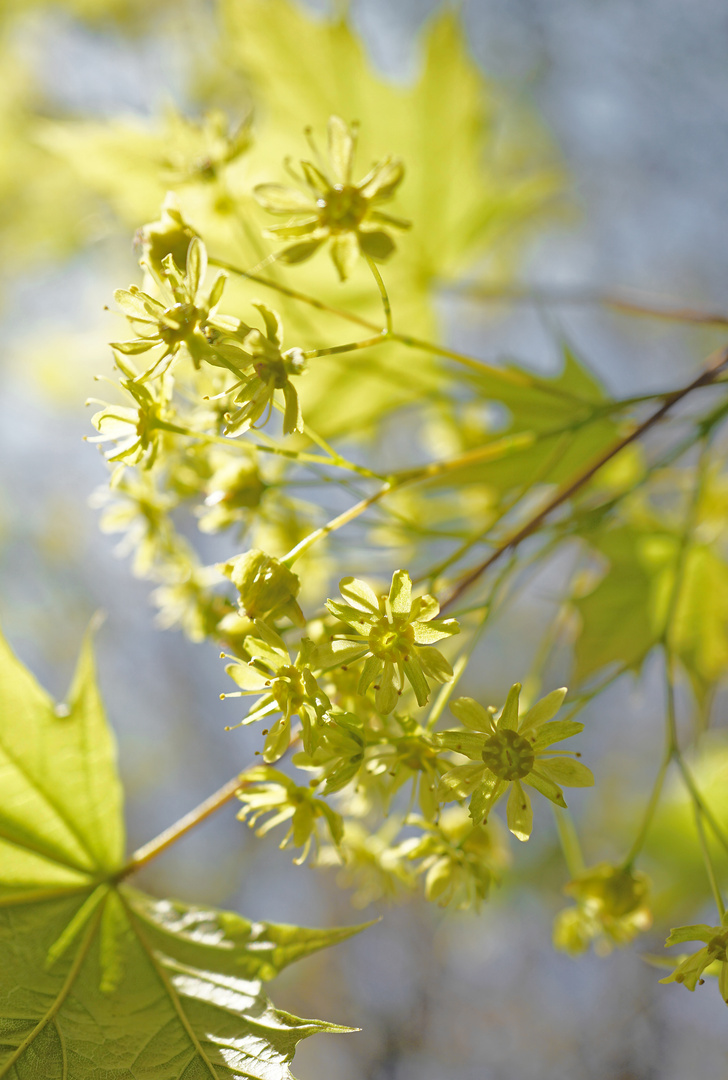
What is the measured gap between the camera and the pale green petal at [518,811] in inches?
28.2

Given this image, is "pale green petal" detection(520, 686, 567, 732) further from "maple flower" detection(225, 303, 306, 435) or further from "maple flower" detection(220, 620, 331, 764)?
"maple flower" detection(225, 303, 306, 435)

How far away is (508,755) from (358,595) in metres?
0.19

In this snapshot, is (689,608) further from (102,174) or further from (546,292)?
(102,174)

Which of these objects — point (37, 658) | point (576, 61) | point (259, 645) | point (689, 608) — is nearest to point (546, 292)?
point (689, 608)

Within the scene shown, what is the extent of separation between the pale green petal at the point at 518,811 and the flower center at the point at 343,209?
0.59 metres

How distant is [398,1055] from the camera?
4875mm

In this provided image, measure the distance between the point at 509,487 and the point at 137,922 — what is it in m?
0.78

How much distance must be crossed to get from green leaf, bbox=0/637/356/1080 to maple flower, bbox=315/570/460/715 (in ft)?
0.98

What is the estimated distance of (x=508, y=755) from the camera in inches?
28.1

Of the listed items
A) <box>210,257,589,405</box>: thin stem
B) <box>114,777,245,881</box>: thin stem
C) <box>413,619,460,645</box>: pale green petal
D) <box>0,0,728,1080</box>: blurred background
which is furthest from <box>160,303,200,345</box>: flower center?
<box>0,0,728,1080</box>: blurred background

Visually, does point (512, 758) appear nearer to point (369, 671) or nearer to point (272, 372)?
point (369, 671)

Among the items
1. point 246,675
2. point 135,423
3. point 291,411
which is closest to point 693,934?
point 246,675

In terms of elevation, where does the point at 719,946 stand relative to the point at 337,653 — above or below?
below

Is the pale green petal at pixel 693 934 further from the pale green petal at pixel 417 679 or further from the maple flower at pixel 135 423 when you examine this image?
the maple flower at pixel 135 423
